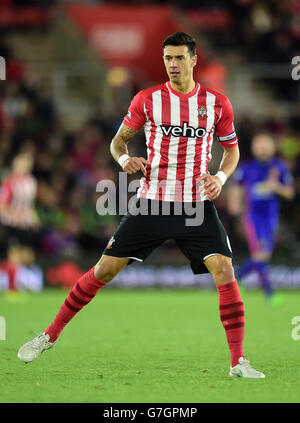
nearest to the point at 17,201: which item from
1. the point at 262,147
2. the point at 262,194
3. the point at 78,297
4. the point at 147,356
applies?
the point at 262,194

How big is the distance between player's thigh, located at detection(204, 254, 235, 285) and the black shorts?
2.2 inches

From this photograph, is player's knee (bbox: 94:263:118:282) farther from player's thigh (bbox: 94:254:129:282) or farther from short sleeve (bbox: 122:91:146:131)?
short sleeve (bbox: 122:91:146:131)

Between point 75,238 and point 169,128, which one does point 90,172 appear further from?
point 169,128

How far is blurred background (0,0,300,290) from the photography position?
1498 centimetres

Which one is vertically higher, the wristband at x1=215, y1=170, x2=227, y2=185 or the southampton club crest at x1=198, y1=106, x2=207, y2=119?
the southampton club crest at x1=198, y1=106, x2=207, y2=119

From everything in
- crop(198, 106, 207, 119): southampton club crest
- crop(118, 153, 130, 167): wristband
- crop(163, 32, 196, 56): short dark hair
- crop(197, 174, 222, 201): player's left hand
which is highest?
crop(163, 32, 196, 56): short dark hair

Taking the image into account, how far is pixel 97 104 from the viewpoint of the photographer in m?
18.7

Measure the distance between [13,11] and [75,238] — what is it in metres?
6.53

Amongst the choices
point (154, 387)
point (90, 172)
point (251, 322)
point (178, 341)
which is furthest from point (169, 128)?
point (90, 172)

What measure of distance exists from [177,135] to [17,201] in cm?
784

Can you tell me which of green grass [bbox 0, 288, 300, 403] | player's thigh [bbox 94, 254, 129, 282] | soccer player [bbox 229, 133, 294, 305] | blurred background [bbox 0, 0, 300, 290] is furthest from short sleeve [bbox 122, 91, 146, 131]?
blurred background [bbox 0, 0, 300, 290]

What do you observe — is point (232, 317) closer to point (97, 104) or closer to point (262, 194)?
point (262, 194)

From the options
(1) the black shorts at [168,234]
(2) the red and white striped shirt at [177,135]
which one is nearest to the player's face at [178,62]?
(2) the red and white striped shirt at [177,135]

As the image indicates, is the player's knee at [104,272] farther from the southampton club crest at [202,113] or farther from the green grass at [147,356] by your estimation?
the southampton club crest at [202,113]
